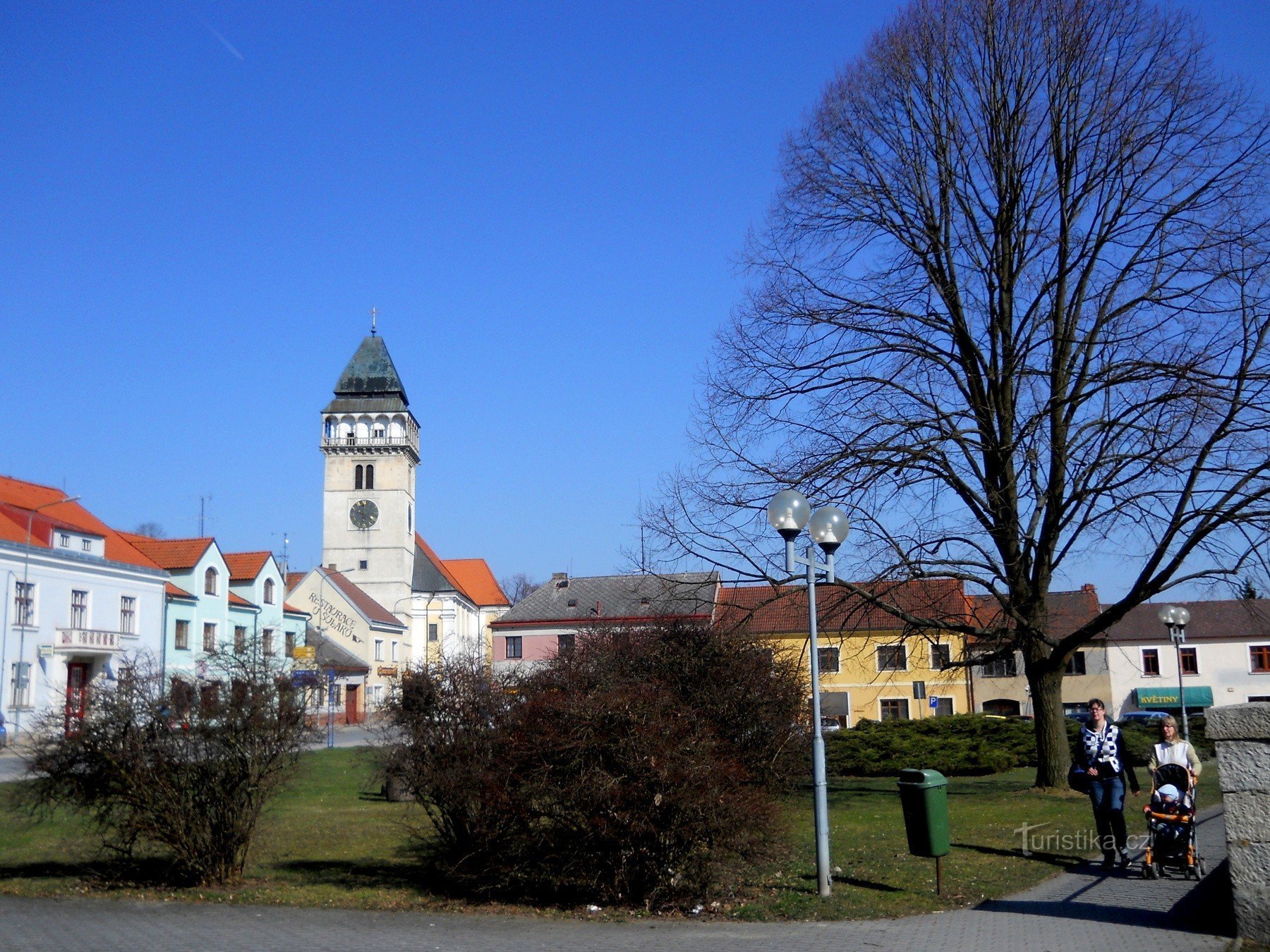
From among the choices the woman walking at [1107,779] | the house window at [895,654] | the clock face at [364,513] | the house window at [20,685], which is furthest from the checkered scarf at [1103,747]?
the clock face at [364,513]

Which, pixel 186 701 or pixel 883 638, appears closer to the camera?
pixel 186 701

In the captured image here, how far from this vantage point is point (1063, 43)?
18.3 m

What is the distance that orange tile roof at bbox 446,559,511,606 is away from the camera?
363 feet

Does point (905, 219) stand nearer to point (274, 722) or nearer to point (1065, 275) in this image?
point (1065, 275)

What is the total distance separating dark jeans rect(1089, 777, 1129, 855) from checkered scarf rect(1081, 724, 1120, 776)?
0.16 meters

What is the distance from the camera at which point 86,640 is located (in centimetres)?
4106

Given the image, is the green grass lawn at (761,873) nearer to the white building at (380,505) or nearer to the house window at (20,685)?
the house window at (20,685)

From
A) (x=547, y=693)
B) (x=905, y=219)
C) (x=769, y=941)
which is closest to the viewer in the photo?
(x=769, y=941)

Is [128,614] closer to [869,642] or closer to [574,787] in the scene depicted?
[869,642]

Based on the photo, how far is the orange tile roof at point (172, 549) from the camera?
164 ft

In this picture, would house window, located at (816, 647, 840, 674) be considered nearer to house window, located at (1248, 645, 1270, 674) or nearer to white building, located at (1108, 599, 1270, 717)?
white building, located at (1108, 599, 1270, 717)

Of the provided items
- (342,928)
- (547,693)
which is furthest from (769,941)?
(342,928)

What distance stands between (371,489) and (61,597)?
153 feet

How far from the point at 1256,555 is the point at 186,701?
46.2ft
